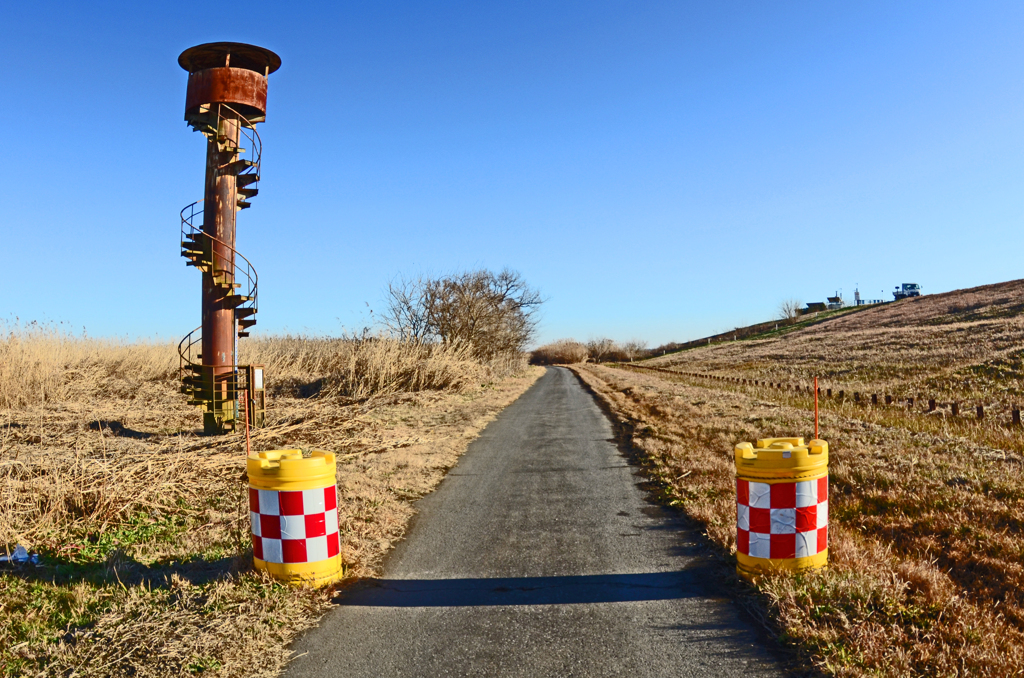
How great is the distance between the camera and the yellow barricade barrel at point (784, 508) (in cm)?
455

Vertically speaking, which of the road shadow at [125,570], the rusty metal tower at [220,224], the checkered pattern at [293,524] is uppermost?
the rusty metal tower at [220,224]

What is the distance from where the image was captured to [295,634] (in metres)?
4.06

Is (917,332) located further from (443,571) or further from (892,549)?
(443,571)

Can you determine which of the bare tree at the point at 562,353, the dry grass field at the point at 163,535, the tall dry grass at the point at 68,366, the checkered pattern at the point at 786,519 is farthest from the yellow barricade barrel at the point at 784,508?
the bare tree at the point at 562,353

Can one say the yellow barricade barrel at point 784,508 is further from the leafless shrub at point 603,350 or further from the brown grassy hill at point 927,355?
the leafless shrub at point 603,350

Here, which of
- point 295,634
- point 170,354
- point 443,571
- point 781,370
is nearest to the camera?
point 295,634

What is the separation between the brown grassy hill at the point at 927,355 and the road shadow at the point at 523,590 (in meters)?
14.7

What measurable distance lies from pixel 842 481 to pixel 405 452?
676 cm

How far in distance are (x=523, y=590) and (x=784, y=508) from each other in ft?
6.74

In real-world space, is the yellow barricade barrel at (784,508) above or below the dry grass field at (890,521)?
above

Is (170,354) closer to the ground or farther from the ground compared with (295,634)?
farther from the ground

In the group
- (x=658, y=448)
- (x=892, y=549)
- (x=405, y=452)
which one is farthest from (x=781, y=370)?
(x=892, y=549)

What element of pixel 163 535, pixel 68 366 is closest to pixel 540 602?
pixel 163 535

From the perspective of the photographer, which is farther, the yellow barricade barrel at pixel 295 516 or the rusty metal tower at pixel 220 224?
the rusty metal tower at pixel 220 224
